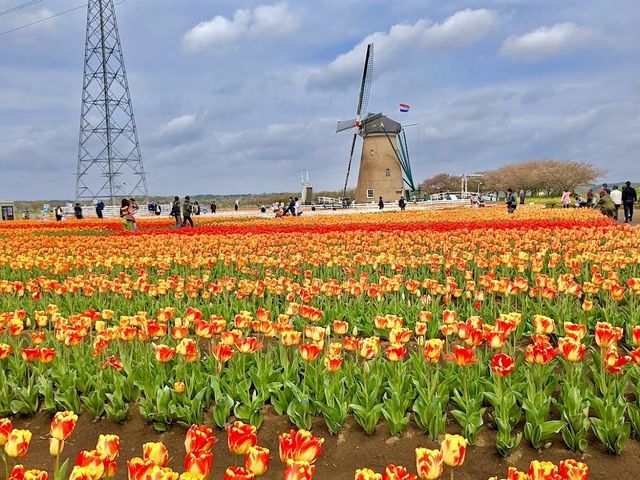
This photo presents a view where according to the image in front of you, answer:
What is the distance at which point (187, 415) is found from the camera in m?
3.69

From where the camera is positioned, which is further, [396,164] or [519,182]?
[519,182]

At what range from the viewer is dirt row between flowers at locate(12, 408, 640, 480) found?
10.5 feet

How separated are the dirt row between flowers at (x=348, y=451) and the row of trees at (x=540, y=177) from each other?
91163 millimetres

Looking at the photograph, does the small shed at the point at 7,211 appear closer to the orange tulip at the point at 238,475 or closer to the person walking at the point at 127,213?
the person walking at the point at 127,213

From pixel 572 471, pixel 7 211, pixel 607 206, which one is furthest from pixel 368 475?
pixel 7 211

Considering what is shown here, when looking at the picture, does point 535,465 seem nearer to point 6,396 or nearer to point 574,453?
point 574,453

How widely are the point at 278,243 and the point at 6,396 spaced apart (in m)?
8.03

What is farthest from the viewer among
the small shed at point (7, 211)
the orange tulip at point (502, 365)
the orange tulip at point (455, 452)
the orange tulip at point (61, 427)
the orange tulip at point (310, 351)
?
the small shed at point (7, 211)

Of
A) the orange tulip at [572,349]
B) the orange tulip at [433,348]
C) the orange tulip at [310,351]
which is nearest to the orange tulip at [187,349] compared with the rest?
the orange tulip at [310,351]

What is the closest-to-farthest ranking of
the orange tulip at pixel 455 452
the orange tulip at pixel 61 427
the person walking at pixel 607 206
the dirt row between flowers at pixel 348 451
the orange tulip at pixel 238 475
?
the orange tulip at pixel 238 475 < the orange tulip at pixel 455 452 < the orange tulip at pixel 61 427 < the dirt row between flowers at pixel 348 451 < the person walking at pixel 607 206

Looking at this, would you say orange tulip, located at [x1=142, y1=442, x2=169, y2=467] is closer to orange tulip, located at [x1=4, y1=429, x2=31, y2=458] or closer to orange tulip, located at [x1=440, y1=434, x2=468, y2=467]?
orange tulip, located at [x1=4, y1=429, x2=31, y2=458]

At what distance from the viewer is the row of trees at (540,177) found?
8919 centimetres

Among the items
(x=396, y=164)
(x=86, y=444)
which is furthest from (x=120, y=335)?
(x=396, y=164)

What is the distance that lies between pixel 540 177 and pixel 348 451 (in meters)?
95.7
